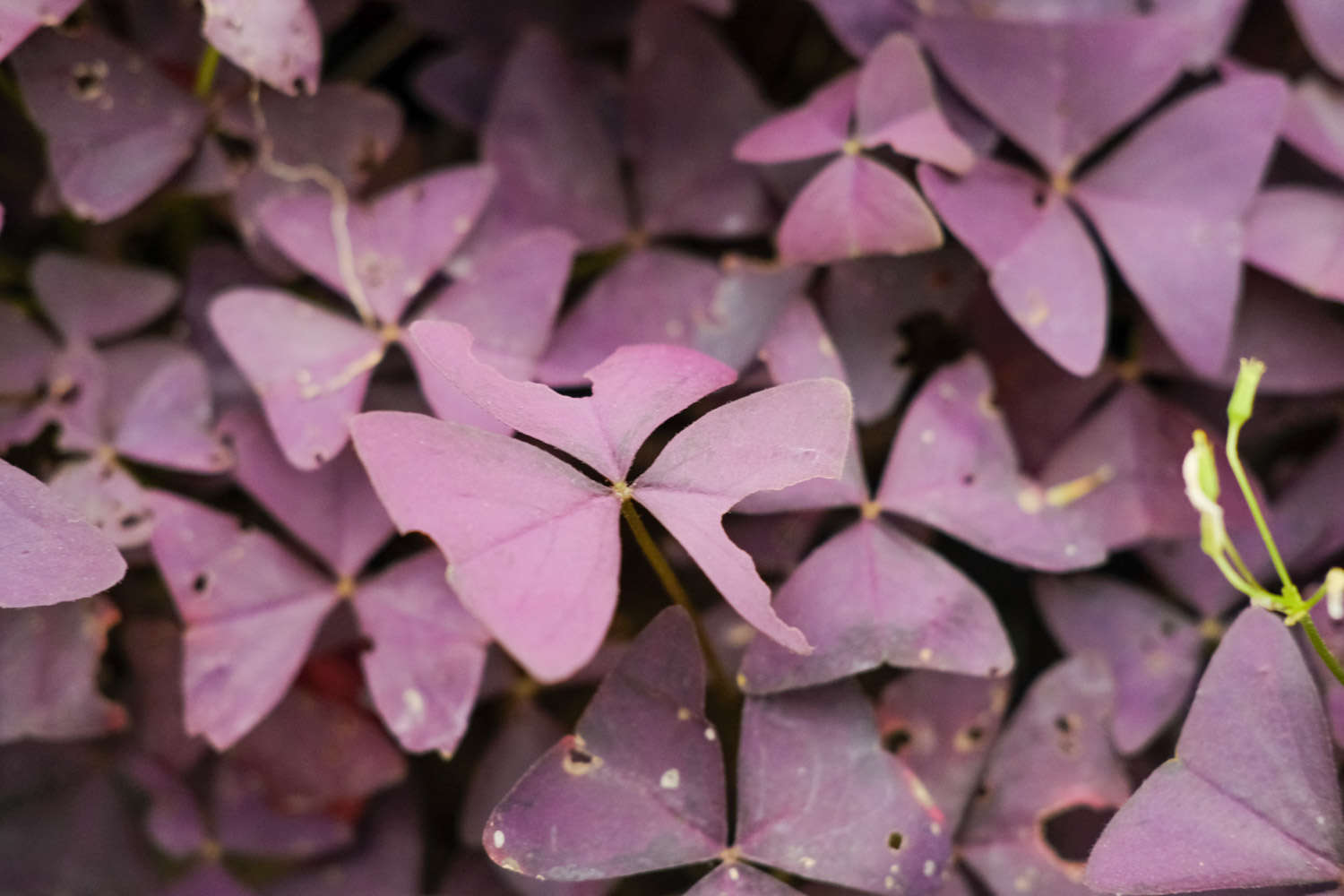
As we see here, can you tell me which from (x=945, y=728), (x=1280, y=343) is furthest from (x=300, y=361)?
(x=1280, y=343)

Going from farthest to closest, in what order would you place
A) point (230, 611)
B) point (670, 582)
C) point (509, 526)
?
point (230, 611), point (670, 582), point (509, 526)

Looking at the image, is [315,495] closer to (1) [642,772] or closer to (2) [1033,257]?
(1) [642,772]

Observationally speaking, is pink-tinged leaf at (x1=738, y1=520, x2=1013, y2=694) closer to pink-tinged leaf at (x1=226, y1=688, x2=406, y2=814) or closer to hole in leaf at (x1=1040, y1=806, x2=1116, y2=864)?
hole in leaf at (x1=1040, y1=806, x2=1116, y2=864)

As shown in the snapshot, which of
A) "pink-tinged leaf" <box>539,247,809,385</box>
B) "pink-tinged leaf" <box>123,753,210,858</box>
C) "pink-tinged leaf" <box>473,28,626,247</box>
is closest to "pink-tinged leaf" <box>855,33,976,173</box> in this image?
"pink-tinged leaf" <box>539,247,809,385</box>

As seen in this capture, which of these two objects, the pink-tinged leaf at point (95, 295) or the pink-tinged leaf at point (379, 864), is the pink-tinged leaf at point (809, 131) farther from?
the pink-tinged leaf at point (379, 864)

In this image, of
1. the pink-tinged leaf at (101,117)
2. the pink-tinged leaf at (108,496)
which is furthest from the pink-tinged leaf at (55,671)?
the pink-tinged leaf at (101,117)
